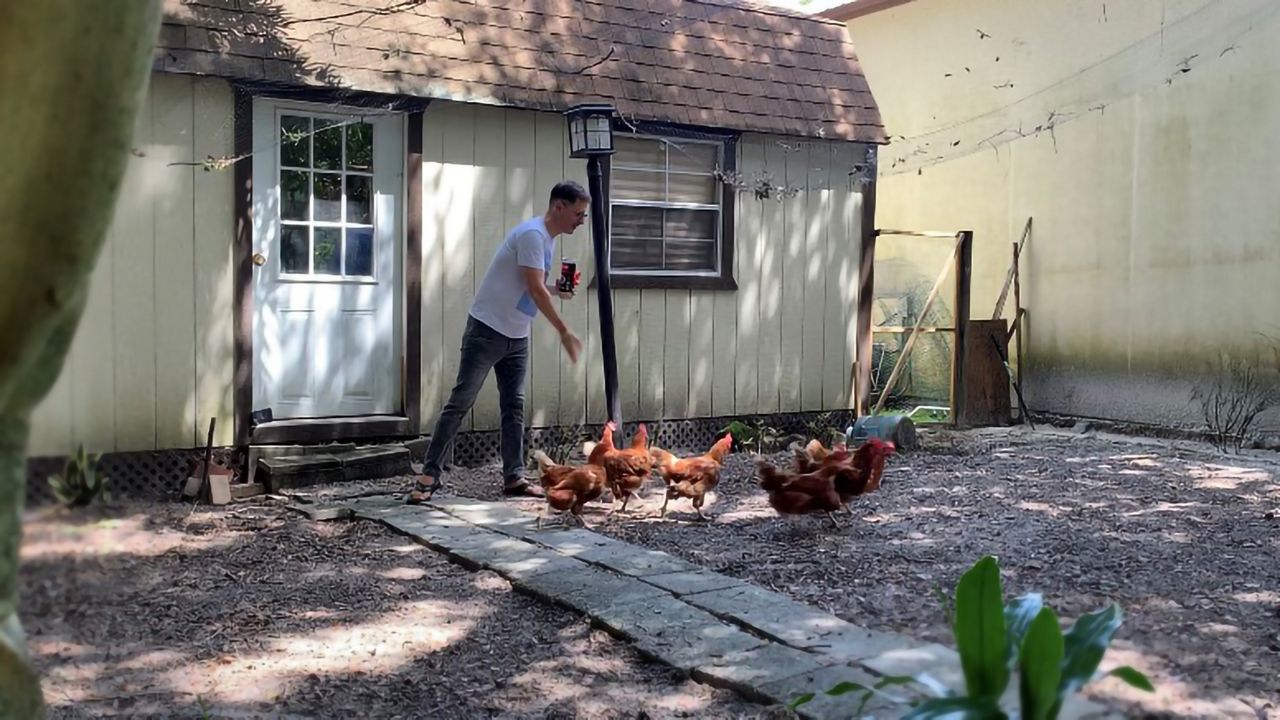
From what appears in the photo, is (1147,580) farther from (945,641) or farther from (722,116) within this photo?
(722,116)

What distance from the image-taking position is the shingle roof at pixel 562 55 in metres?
6.66

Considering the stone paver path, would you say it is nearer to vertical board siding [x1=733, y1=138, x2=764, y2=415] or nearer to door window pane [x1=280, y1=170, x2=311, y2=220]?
door window pane [x1=280, y1=170, x2=311, y2=220]

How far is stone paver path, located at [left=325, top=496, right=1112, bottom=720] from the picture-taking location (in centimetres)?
322

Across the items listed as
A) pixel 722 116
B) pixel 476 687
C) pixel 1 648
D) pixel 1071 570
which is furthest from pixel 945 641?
pixel 722 116

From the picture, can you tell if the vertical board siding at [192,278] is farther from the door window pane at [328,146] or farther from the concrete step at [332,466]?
the door window pane at [328,146]

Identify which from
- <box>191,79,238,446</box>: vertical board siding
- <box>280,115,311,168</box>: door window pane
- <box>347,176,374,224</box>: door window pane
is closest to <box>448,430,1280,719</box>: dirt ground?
<box>191,79,238,446</box>: vertical board siding

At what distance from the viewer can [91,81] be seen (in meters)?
1.10

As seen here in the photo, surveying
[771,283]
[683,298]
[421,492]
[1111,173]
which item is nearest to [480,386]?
[421,492]

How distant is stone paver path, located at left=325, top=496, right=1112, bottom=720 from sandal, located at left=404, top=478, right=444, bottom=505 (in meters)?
0.36

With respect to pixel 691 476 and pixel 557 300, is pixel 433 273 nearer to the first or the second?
pixel 557 300

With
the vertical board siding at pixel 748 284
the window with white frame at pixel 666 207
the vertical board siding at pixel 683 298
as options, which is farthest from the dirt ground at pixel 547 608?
the window with white frame at pixel 666 207

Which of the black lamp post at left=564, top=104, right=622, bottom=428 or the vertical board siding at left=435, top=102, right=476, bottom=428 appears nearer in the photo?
the black lamp post at left=564, top=104, right=622, bottom=428

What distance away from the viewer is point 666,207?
870 centimetres

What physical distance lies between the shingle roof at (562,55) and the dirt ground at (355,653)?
302cm
